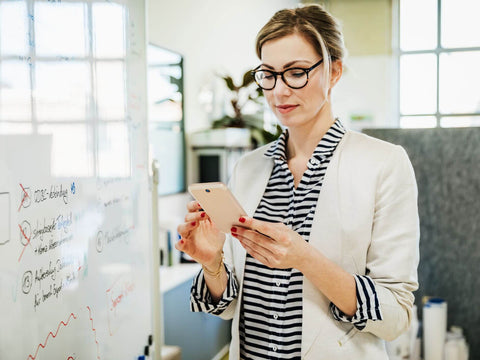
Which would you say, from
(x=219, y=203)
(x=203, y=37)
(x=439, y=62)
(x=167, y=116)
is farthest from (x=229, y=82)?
(x=439, y=62)

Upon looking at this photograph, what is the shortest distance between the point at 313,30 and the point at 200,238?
0.54m

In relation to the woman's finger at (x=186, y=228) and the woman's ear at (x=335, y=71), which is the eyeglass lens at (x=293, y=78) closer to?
the woman's ear at (x=335, y=71)

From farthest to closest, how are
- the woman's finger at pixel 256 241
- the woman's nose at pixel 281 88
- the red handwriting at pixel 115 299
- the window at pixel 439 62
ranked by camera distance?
the window at pixel 439 62 < the red handwriting at pixel 115 299 < the woman's nose at pixel 281 88 < the woman's finger at pixel 256 241

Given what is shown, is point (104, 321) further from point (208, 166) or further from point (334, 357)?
point (208, 166)

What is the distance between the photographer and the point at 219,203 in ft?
3.40

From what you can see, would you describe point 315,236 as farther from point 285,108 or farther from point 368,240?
point 285,108

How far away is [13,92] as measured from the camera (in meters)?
0.91

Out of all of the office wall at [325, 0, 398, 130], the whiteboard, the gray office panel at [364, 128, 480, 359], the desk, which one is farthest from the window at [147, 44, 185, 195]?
the office wall at [325, 0, 398, 130]

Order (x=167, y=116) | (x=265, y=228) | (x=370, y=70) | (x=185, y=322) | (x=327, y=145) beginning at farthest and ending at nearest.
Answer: (x=370, y=70)
(x=167, y=116)
(x=185, y=322)
(x=327, y=145)
(x=265, y=228)

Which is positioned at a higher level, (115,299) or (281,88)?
(281,88)

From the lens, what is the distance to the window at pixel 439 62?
6.51m

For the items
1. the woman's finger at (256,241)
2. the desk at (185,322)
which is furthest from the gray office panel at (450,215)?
the woman's finger at (256,241)

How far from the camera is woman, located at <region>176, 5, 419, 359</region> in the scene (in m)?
1.08

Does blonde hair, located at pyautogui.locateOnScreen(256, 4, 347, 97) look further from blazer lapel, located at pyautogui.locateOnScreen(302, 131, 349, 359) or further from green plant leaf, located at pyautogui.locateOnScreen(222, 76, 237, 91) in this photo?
green plant leaf, located at pyautogui.locateOnScreen(222, 76, 237, 91)
